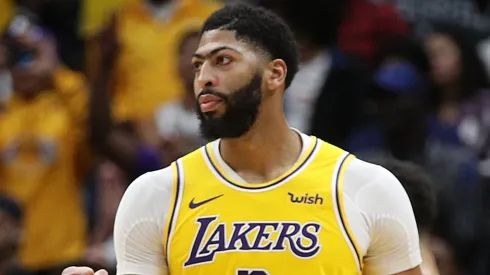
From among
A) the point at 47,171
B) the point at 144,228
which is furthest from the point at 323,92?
the point at 144,228

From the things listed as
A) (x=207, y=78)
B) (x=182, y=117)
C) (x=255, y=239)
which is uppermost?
(x=182, y=117)

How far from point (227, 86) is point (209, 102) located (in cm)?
9

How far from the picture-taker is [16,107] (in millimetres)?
8562

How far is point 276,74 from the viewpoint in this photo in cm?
487

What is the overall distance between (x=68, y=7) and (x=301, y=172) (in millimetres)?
5405

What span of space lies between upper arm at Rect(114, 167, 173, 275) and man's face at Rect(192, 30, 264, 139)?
0.96 feet

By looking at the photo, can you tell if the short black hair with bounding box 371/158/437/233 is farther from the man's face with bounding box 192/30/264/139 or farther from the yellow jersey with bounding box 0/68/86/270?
the yellow jersey with bounding box 0/68/86/270

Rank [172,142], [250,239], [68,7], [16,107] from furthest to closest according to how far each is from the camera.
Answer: [68,7] < [16,107] < [172,142] < [250,239]

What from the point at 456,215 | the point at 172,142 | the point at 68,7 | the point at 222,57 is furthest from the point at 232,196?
the point at 68,7

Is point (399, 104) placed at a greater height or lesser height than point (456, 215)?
greater

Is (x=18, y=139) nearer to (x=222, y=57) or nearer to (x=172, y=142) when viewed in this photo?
(x=172, y=142)

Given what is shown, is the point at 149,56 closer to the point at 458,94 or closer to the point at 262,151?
the point at 458,94

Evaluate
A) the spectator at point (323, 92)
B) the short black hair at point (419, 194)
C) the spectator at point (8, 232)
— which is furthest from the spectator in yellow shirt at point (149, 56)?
the short black hair at point (419, 194)

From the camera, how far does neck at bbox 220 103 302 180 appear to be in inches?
192
